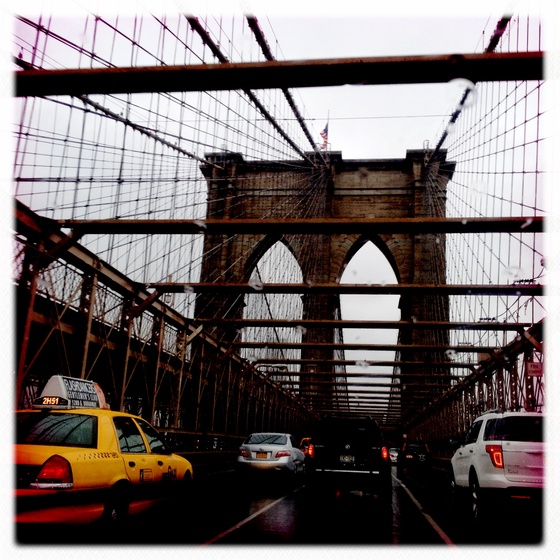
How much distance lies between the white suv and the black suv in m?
3.14

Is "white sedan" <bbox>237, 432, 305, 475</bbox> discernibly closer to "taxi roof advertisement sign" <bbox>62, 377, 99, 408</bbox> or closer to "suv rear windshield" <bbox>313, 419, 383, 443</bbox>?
"suv rear windshield" <bbox>313, 419, 383, 443</bbox>

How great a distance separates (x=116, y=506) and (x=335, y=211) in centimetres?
4517

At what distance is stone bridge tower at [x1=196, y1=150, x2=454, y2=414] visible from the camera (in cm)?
4416

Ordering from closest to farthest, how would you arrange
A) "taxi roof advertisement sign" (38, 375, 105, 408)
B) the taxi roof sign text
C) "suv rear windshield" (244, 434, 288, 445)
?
1. the taxi roof sign text
2. "taxi roof advertisement sign" (38, 375, 105, 408)
3. "suv rear windshield" (244, 434, 288, 445)

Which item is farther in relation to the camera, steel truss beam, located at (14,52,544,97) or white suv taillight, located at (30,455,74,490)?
steel truss beam, located at (14,52,544,97)

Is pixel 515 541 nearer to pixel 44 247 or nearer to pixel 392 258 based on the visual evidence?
pixel 44 247

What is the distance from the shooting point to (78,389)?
920 cm

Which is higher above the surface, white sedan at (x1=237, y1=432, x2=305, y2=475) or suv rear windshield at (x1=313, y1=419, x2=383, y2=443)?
suv rear windshield at (x1=313, y1=419, x2=383, y2=443)

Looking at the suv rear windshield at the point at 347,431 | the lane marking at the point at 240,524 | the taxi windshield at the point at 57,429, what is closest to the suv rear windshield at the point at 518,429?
the lane marking at the point at 240,524

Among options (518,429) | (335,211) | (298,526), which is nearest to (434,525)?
(518,429)

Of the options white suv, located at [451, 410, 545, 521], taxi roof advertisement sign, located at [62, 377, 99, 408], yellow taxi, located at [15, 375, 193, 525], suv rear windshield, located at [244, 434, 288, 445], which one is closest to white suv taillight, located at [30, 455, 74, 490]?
yellow taxi, located at [15, 375, 193, 525]

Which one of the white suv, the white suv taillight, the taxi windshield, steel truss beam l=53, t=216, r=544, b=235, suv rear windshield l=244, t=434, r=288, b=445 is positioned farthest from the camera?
suv rear windshield l=244, t=434, r=288, b=445

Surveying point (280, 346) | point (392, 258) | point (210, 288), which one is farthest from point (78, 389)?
point (392, 258)
